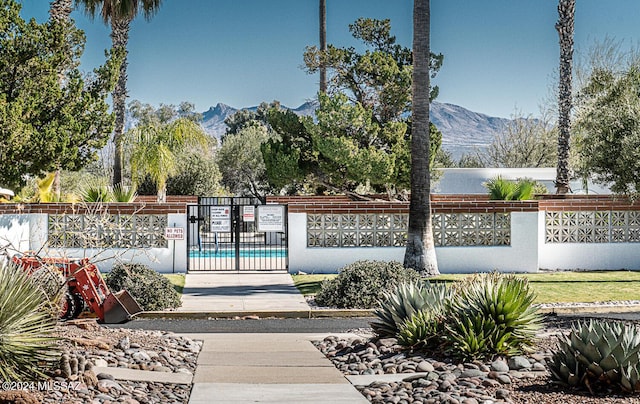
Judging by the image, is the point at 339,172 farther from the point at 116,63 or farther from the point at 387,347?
the point at 387,347

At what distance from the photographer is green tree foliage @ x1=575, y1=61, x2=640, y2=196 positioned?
61.6 feet

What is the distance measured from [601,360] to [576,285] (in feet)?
37.8

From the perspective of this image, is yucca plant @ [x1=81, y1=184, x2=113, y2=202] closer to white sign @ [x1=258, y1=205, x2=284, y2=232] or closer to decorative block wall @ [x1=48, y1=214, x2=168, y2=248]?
decorative block wall @ [x1=48, y1=214, x2=168, y2=248]

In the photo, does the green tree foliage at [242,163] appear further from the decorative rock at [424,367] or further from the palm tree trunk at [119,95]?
the decorative rock at [424,367]

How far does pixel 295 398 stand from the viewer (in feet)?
26.2

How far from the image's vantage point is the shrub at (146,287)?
1514 centimetres

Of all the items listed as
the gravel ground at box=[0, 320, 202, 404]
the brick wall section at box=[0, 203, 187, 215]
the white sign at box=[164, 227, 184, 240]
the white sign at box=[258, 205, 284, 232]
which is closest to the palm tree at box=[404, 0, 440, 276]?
the white sign at box=[258, 205, 284, 232]

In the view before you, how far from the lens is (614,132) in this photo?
62.5 ft

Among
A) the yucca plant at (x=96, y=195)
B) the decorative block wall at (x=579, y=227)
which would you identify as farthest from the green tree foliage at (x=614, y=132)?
the yucca plant at (x=96, y=195)

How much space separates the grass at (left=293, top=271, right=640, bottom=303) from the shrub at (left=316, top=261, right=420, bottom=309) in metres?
1.61

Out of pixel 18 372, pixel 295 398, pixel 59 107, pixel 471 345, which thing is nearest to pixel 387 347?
pixel 471 345

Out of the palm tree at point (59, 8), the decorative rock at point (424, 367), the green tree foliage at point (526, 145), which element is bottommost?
Result: the decorative rock at point (424, 367)

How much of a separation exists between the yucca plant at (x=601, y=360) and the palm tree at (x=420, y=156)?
1137cm

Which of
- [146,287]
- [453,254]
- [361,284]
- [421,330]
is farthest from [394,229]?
[421,330]
